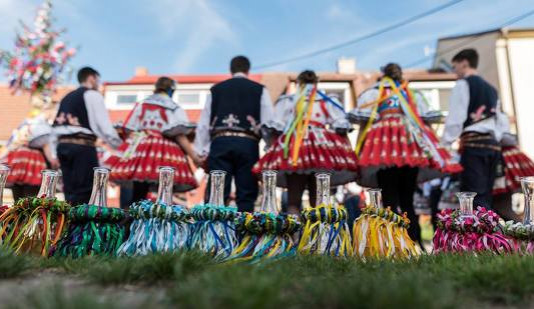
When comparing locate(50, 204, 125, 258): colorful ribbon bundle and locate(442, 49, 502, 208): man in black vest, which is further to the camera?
locate(442, 49, 502, 208): man in black vest

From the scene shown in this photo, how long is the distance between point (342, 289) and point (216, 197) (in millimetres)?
1289

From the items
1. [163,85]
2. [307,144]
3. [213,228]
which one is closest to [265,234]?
[213,228]

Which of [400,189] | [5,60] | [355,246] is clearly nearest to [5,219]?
[355,246]

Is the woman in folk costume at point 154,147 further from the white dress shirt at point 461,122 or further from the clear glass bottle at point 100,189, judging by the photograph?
the white dress shirt at point 461,122

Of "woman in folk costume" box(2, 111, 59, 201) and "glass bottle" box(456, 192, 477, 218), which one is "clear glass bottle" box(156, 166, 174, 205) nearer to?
"glass bottle" box(456, 192, 477, 218)

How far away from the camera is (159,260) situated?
1.62m

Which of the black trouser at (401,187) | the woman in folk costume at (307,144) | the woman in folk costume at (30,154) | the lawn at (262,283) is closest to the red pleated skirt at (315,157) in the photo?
the woman in folk costume at (307,144)

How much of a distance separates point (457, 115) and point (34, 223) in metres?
3.64

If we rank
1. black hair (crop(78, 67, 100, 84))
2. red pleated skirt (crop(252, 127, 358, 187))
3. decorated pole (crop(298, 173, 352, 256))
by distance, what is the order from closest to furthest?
decorated pole (crop(298, 173, 352, 256)) → red pleated skirt (crop(252, 127, 358, 187)) → black hair (crop(78, 67, 100, 84))

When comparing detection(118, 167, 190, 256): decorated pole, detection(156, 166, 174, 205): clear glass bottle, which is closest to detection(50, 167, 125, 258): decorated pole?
detection(118, 167, 190, 256): decorated pole

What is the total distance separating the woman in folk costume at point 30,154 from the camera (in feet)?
17.6

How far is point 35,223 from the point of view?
7.48 ft

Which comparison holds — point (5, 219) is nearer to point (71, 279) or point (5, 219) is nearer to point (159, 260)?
point (71, 279)

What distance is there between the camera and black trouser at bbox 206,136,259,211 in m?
4.10
